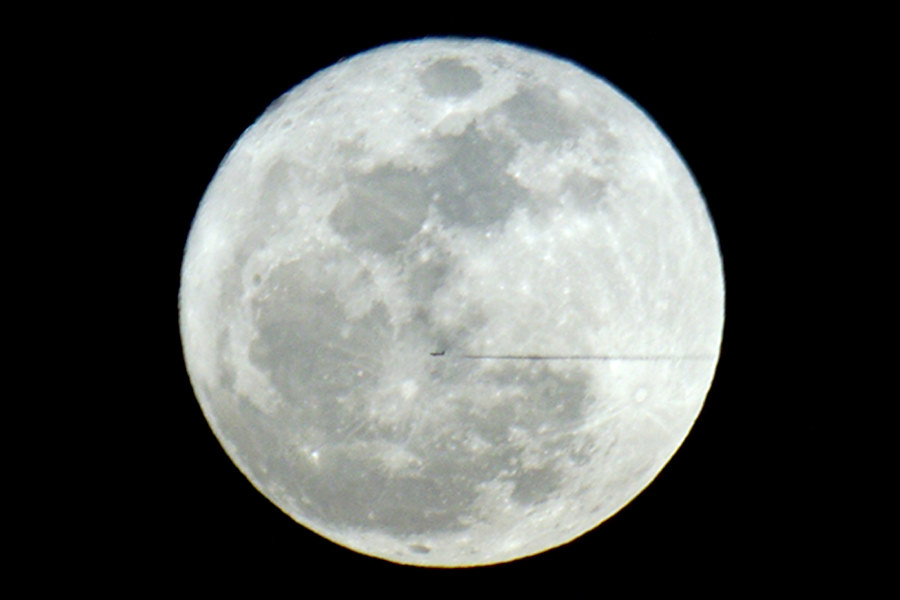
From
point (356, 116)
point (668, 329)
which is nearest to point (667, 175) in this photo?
point (668, 329)

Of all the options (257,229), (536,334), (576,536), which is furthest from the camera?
(576,536)

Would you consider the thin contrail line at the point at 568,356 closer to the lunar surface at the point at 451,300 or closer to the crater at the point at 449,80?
the lunar surface at the point at 451,300

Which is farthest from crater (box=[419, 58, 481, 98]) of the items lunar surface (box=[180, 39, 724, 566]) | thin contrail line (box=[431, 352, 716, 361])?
thin contrail line (box=[431, 352, 716, 361])

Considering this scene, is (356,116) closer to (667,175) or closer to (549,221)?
(549,221)

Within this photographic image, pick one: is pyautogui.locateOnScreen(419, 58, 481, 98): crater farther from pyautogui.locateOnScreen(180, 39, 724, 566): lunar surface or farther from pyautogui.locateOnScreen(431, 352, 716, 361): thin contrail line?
pyautogui.locateOnScreen(431, 352, 716, 361): thin contrail line

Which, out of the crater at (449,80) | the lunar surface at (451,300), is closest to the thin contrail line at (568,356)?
the lunar surface at (451,300)
